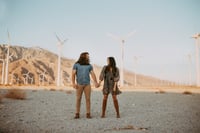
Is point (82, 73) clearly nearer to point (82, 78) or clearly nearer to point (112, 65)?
point (82, 78)

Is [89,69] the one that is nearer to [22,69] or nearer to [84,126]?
[84,126]

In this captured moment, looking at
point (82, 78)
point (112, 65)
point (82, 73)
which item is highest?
point (112, 65)

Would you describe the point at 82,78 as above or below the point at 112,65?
below

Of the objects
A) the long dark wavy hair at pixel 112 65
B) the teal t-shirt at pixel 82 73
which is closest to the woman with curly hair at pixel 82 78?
the teal t-shirt at pixel 82 73

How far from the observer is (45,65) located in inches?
5930

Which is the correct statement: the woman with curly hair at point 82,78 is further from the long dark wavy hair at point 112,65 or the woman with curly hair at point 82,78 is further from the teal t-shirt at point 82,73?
the long dark wavy hair at point 112,65

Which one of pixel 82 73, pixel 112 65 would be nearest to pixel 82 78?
pixel 82 73

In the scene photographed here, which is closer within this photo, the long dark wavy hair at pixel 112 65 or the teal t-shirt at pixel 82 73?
the teal t-shirt at pixel 82 73

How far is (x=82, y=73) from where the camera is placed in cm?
881

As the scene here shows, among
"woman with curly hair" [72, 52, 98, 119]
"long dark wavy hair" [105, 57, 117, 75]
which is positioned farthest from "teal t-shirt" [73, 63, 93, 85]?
"long dark wavy hair" [105, 57, 117, 75]

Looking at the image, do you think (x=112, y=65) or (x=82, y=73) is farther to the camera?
(x=112, y=65)

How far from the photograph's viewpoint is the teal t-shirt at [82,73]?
28.8ft

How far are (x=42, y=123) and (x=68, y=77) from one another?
14092 centimetres

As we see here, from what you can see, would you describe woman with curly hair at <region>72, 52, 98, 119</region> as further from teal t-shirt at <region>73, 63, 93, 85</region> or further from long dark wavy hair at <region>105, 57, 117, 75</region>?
long dark wavy hair at <region>105, 57, 117, 75</region>
